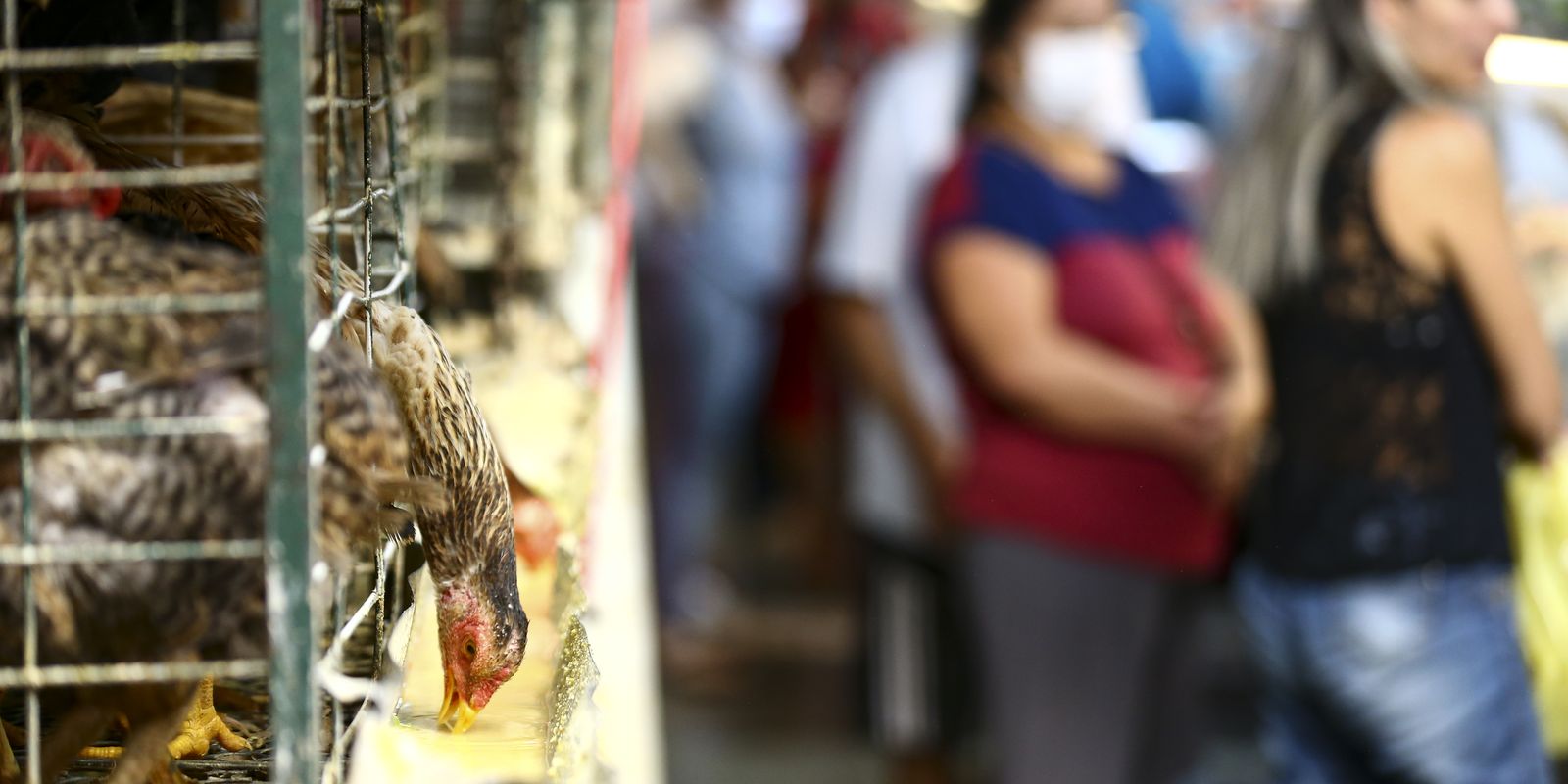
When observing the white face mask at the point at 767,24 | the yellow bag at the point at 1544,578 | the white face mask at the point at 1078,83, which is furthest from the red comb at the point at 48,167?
the white face mask at the point at 767,24

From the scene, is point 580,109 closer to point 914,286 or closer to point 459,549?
point 914,286

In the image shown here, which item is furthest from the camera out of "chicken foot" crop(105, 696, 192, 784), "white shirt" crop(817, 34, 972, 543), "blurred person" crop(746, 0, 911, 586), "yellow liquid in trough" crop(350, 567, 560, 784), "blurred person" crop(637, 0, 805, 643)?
"blurred person" crop(746, 0, 911, 586)

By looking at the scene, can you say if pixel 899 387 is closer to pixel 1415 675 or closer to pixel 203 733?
pixel 1415 675

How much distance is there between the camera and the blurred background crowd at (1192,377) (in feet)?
9.53

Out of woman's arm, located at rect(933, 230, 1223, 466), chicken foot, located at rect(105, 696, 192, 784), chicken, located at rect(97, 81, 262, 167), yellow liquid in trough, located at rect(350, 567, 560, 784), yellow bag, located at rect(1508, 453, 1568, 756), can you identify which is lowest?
yellow bag, located at rect(1508, 453, 1568, 756)

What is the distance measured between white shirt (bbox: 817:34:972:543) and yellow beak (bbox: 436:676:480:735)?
2.51 metres

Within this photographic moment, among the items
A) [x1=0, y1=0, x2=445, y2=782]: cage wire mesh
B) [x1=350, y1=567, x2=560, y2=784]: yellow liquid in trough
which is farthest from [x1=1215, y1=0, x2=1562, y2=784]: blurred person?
[x1=350, y1=567, x2=560, y2=784]: yellow liquid in trough

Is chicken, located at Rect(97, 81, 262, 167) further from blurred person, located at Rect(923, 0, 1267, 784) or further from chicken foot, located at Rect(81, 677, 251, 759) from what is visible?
blurred person, located at Rect(923, 0, 1267, 784)

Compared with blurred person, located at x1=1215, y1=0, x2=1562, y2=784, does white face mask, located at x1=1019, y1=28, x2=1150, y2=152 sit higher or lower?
higher

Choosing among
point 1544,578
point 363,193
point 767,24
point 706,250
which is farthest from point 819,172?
point 363,193

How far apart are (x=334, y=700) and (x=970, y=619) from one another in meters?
2.43

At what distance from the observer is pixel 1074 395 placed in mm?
3289

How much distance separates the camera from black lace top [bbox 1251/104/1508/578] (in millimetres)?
2910

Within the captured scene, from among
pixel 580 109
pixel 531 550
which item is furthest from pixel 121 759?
pixel 580 109
